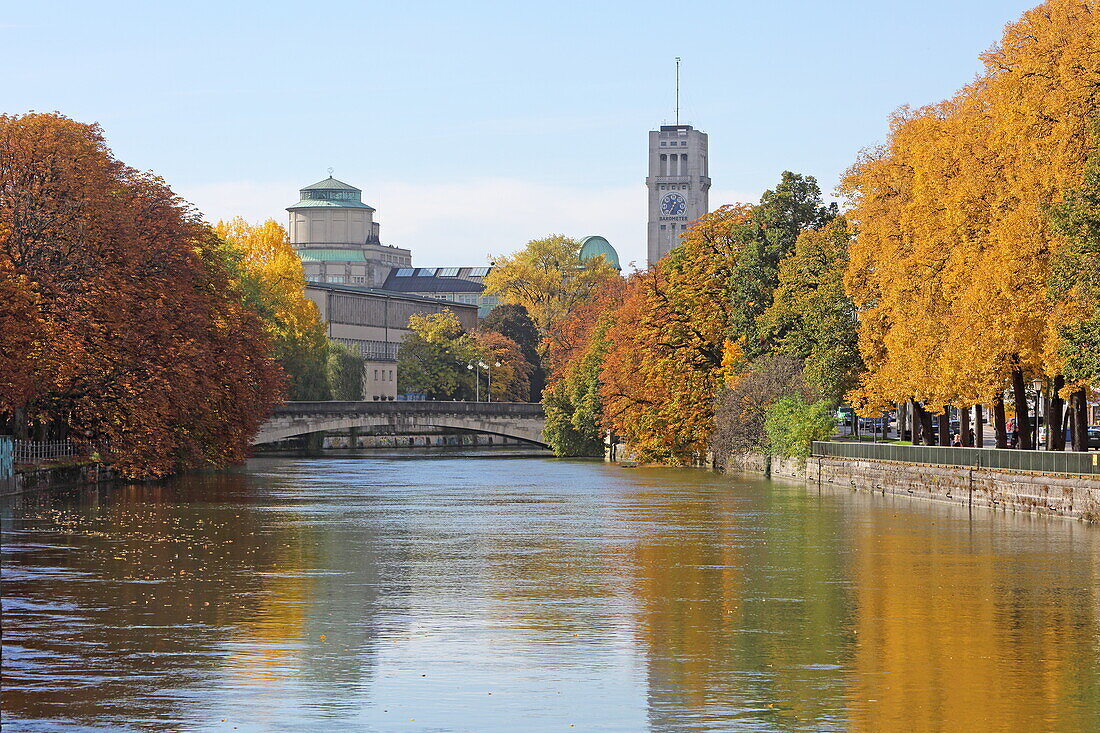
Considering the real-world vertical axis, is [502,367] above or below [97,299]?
above

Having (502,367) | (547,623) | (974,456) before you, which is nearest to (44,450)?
(974,456)

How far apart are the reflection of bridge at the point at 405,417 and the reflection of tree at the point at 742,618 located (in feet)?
221

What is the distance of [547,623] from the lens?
23125mm

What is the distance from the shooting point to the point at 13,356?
5059cm

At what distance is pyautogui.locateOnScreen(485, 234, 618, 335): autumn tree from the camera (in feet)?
490

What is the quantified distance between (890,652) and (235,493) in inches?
1647

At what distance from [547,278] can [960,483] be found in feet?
327

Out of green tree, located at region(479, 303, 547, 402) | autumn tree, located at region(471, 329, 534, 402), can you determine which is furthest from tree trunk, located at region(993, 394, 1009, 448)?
green tree, located at region(479, 303, 547, 402)

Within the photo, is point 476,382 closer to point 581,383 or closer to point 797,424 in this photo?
point 581,383

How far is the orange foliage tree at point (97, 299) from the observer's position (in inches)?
2247

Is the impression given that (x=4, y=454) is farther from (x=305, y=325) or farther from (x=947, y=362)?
(x=305, y=325)

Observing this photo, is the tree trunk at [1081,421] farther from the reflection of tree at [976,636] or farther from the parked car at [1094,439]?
the parked car at [1094,439]

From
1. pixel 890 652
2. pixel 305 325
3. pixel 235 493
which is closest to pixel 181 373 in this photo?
pixel 235 493

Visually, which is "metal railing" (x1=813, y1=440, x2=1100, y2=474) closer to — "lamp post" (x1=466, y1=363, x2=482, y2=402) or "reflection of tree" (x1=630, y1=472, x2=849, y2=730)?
"reflection of tree" (x1=630, y1=472, x2=849, y2=730)
